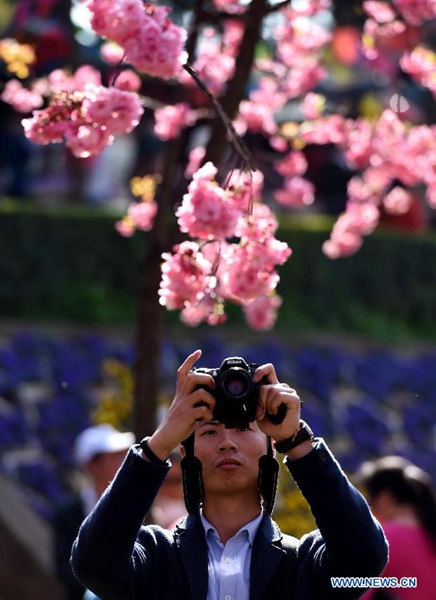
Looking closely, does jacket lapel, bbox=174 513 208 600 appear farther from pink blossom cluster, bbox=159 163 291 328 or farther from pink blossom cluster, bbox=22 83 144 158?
pink blossom cluster, bbox=22 83 144 158

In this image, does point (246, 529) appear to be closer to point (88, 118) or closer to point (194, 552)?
point (194, 552)

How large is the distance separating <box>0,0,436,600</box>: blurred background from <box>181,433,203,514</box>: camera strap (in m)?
4.56

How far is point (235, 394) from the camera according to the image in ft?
10.6

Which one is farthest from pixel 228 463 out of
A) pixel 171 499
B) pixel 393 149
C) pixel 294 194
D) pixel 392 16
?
pixel 294 194

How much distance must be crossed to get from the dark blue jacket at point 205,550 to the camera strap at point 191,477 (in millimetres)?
84

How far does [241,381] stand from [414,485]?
2213 millimetres

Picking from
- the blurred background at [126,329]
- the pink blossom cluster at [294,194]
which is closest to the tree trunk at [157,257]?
the blurred background at [126,329]

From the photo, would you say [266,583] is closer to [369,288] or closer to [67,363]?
[67,363]

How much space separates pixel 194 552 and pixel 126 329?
6677 millimetres

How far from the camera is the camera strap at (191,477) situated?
3.38 metres

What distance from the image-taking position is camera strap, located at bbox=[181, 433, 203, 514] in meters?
3.38

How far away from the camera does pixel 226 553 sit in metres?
3.34

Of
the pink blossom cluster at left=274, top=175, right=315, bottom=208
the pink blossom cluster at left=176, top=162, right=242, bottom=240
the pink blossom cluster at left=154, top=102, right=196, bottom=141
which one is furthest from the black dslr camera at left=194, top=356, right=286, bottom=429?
the pink blossom cluster at left=274, top=175, right=315, bottom=208

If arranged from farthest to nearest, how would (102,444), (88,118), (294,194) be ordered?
(294,194) → (102,444) → (88,118)
